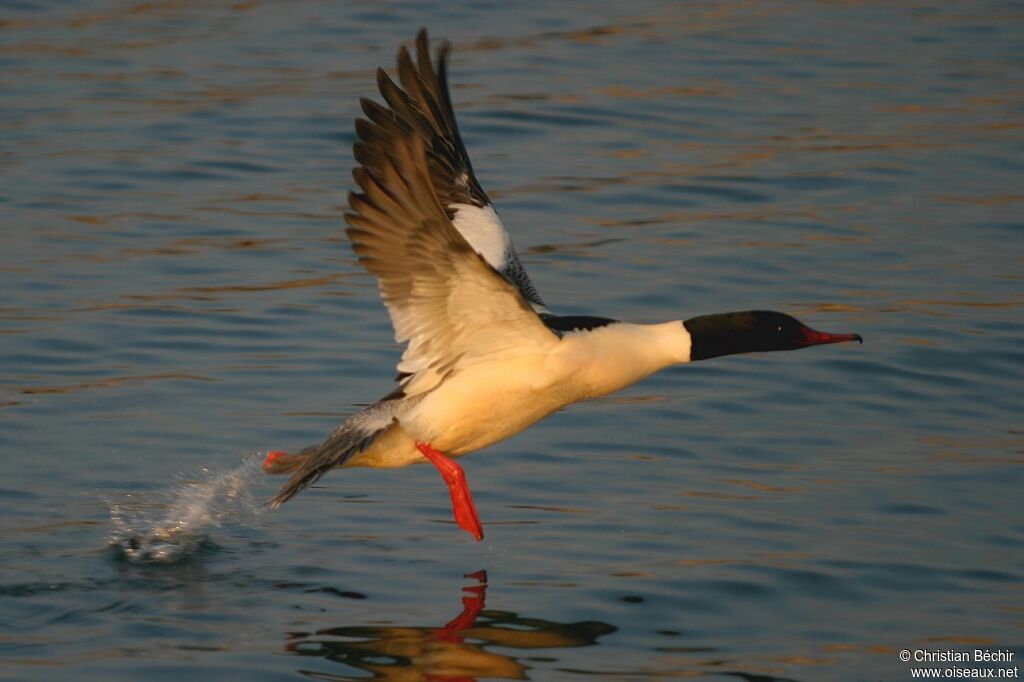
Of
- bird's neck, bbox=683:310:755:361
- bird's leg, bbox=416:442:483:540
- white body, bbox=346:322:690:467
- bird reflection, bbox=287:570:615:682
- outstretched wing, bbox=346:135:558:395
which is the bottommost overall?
bird reflection, bbox=287:570:615:682

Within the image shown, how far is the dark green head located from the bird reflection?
4.37 ft

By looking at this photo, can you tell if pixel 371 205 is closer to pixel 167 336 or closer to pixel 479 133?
pixel 167 336

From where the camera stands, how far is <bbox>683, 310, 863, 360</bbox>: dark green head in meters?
7.06

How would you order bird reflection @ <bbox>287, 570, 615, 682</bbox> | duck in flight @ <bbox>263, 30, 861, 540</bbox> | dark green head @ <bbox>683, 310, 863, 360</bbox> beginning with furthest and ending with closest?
1. dark green head @ <bbox>683, 310, 863, 360</bbox>
2. duck in flight @ <bbox>263, 30, 861, 540</bbox>
3. bird reflection @ <bbox>287, 570, 615, 682</bbox>

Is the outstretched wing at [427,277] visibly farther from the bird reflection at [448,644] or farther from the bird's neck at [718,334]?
the bird reflection at [448,644]

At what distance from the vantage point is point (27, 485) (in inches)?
310

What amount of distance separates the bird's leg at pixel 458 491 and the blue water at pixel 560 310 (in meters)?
0.23

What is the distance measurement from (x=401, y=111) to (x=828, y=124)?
7507 millimetres

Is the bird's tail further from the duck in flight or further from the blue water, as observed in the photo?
the blue water

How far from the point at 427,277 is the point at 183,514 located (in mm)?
1959

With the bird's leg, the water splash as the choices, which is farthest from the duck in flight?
the water splash

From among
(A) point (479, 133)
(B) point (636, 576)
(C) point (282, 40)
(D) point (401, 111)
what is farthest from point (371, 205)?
(C) point (282, 40)

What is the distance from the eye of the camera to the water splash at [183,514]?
23.7 ft

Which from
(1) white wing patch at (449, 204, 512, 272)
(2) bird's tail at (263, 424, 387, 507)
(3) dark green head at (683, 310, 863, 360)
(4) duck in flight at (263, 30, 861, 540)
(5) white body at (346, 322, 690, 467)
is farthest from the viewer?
(1) white wing patch at (449, 204, 512, 272)
